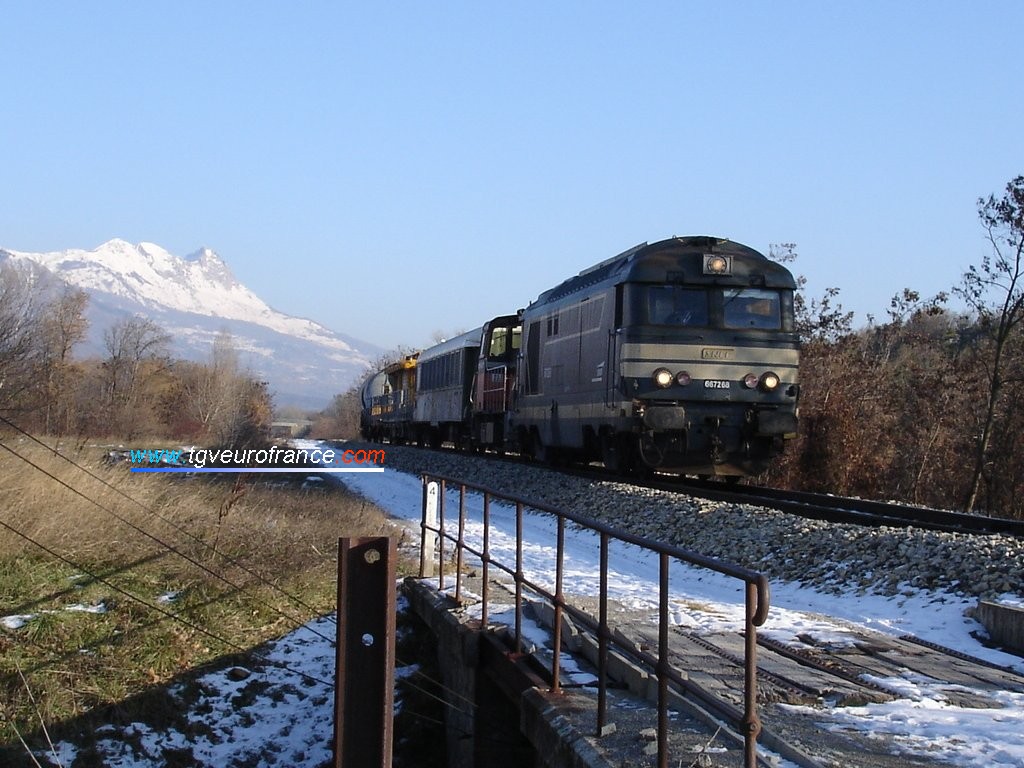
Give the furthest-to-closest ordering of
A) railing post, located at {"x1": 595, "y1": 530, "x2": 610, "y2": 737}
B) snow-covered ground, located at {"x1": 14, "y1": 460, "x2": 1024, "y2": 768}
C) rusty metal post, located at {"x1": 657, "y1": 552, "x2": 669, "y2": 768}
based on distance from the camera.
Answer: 1. snow-covered ground, located at {"x1": 14, "y1": 460, "x2": 1024, "y2": 768}
2. railing post, located at {"x1": 595, "y1": 530, "x2": 610, "y2": 737}
3. rusty metal post, located at {"x1": 657, "y1": 552, "x2": 669, "y2": 768}

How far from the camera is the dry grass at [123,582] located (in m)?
9.23

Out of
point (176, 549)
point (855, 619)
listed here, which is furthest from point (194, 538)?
point (855, 619)

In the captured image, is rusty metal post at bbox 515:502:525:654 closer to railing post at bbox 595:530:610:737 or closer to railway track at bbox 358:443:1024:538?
railing post at bbox 595:530:610:737

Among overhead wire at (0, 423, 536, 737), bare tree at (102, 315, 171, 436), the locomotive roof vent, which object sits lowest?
overhead wire at (0, 423, 536, 737)

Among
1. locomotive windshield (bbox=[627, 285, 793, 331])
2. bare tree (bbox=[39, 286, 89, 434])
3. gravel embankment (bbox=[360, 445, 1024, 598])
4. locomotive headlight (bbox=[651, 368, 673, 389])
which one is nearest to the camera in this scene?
gravel embankment (bbox=[360, 445, 1024, 598])

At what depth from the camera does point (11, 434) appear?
691 inches

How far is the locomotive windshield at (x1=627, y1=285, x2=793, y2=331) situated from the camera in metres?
17.4

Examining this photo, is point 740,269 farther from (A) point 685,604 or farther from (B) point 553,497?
(A) point 685,604

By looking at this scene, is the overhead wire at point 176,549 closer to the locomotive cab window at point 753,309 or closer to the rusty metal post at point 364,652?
the rusty metal post at point 364,652

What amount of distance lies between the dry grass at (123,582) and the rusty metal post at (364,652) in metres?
5.24

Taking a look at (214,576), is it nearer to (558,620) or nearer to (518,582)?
(518,582)

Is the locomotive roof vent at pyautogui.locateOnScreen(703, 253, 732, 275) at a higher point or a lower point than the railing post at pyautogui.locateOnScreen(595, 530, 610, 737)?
higher

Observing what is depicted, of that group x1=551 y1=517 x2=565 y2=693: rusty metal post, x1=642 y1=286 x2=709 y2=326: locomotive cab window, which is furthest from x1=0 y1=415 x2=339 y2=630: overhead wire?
x1=642 y1=286 x2=709 y2=326: locomotive cab window

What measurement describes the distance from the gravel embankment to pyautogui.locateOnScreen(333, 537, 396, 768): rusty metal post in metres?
5.08
